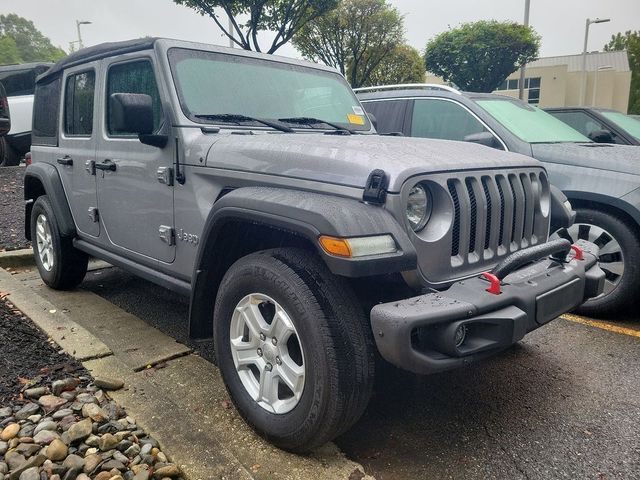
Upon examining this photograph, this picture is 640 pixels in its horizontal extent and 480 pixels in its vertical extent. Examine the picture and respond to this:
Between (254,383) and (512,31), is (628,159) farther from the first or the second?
(512,31)

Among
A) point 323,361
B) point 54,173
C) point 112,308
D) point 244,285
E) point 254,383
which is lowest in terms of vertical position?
point 112,308

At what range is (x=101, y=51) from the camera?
3.72 metres

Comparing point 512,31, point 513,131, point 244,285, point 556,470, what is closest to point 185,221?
point 244,285

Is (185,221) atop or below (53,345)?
atop

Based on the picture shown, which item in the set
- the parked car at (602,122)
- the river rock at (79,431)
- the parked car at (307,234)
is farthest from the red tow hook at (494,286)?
the parked car at (602,122)

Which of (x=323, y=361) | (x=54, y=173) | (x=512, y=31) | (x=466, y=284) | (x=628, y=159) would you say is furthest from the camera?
(x=512, y=31)

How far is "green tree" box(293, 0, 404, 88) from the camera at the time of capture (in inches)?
805

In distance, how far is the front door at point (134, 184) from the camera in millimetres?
3141

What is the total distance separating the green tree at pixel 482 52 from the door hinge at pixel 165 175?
21.0 metres

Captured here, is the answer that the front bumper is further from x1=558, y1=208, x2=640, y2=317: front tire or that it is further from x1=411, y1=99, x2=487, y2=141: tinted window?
x1=411, y1=99, x2=487, y2=141: tinted window

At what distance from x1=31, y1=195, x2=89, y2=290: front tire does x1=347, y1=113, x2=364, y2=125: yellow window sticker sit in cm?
251

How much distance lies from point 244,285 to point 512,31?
73.3 ft

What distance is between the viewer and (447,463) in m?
2.30

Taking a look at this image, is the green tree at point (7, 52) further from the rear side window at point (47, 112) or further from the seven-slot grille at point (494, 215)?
the seven-slot grille at point (494, 215)
